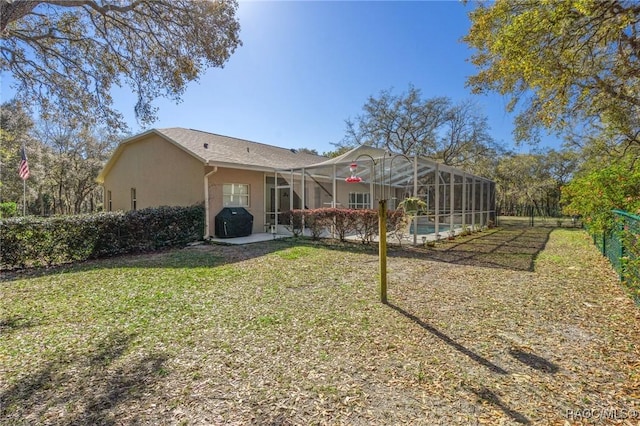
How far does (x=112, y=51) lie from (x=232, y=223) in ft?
21.1

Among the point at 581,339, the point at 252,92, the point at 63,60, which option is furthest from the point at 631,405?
the point at 252,92

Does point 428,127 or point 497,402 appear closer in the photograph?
point 497,402

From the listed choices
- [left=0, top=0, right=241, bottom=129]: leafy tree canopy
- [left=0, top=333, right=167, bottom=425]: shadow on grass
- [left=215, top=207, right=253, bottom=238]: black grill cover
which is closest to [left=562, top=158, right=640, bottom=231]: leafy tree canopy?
[left=0, top=333, right=167, bottom=425]: shadow on grass

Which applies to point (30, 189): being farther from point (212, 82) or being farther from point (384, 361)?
point (384, 361)

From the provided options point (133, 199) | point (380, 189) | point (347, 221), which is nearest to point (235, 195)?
point (347, 221)

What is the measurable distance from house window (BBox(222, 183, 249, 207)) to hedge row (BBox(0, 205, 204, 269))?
6.49 feet

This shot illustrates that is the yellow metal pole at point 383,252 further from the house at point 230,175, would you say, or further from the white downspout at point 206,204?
the white downspout at point 206,204

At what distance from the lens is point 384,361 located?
301 cm

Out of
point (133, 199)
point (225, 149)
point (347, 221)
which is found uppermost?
point (225, 149)

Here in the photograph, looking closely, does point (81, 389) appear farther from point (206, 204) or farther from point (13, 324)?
point (206, 204)

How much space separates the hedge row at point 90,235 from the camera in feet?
22.5

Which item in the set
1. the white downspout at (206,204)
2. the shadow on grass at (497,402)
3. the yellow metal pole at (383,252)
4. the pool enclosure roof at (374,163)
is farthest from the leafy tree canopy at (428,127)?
the shadow on grass at (497,402)

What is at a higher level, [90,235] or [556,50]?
[556,50]

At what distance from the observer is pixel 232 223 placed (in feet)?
39.4
